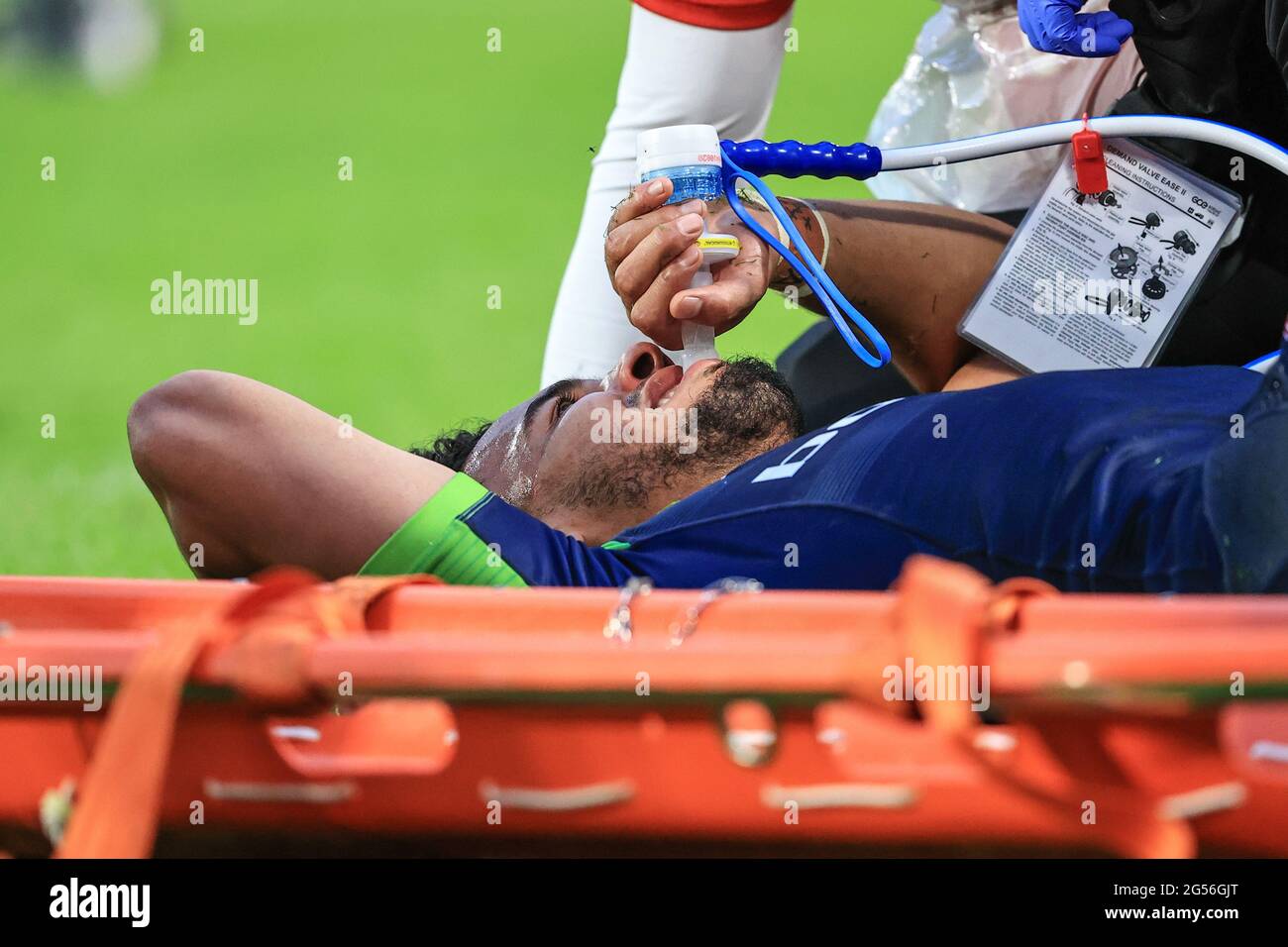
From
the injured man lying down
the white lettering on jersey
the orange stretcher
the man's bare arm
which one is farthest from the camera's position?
the white lettering on jersey

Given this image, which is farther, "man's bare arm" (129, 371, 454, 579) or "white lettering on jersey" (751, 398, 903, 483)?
"white lettering on jersey" (751, 398, 903, 483)

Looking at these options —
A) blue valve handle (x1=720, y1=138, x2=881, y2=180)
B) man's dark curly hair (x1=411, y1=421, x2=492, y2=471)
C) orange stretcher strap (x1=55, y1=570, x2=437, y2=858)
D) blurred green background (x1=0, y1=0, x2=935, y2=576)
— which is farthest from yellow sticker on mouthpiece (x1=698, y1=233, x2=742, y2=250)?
blurred green background (x1=0, y1=0, x2=935, y2=576)

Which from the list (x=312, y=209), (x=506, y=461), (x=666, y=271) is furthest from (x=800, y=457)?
(x=312, y=209)

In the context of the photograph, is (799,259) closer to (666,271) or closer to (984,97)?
(666,271)

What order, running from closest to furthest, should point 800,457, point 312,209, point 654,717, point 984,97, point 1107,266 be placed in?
point 654,717, point 800,457, point 1107,266, point 984,97, point 312,209

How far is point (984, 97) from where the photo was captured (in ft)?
7.57

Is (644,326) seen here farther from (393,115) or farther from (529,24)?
(529,24)

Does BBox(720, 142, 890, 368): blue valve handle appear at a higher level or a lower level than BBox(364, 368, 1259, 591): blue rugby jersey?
higher

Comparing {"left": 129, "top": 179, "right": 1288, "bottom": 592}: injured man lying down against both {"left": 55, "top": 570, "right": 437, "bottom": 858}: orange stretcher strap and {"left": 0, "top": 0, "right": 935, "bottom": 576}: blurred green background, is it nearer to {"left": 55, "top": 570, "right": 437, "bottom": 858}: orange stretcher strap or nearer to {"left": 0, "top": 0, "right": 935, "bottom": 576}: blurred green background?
{"left": 55, "top": 570, "right": 437, "bottom": 858}: orange stretcher strap

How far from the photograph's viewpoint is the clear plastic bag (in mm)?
2178

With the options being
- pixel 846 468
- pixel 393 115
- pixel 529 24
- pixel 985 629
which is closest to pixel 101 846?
pixel 985 629

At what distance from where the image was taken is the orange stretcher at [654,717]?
0.93m

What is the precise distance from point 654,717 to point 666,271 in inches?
30.2

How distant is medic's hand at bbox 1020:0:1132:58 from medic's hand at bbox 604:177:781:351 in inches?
17.0
